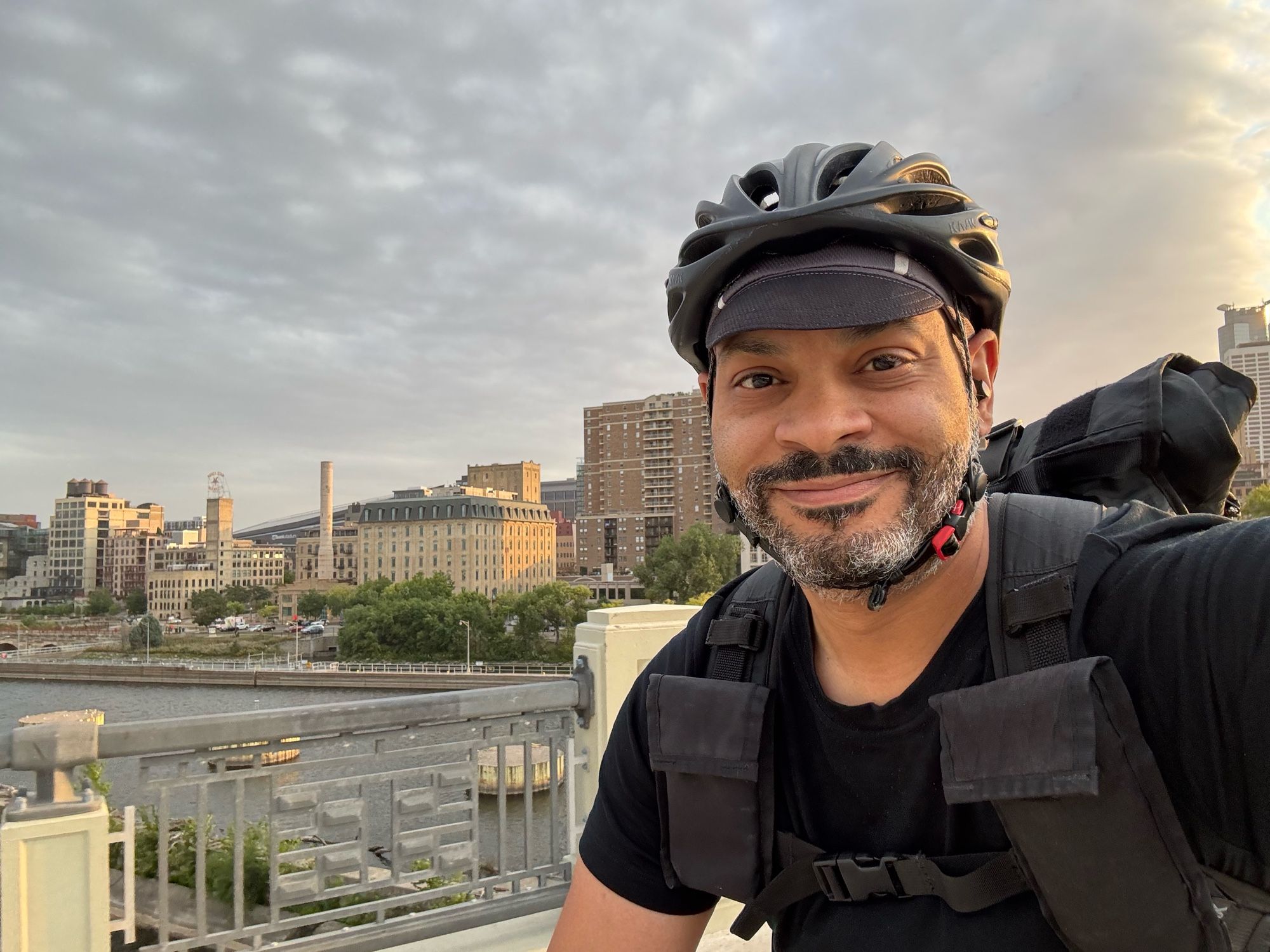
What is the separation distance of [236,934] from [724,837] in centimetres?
267

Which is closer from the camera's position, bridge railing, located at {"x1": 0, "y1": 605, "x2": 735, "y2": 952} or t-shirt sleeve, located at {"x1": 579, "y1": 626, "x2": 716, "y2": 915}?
t-shirt sleeve, located at {"x1": 579, "y1": 626, "x2": 716, "y2": 915}

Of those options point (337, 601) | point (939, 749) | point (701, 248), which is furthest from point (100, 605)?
point (939, 749)

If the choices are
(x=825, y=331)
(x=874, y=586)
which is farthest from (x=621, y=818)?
(x=825, y=331)

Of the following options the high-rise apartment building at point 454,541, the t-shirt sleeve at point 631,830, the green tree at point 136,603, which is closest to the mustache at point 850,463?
the t-shirt sleeve at point 631,830

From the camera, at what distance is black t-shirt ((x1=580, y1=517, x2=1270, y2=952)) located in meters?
0.95

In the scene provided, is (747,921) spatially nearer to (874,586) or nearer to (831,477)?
(874,586)

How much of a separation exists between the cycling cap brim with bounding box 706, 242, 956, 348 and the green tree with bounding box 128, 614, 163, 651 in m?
89.9

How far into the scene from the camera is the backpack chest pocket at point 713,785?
1.29 metres

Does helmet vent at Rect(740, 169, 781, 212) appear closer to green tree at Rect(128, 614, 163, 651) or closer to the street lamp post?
the street lamp post

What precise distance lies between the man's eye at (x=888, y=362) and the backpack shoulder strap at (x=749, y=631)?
0.41 metres

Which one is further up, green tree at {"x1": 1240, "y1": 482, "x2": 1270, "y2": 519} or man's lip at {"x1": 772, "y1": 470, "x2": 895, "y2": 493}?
green tree at {"x1": 1240, "y1": 482, "x2": 1270, "y2": 519}

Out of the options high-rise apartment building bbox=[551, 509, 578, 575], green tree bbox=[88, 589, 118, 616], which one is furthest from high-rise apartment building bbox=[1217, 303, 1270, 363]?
green tree bbox=[88, 589, 118, 616]

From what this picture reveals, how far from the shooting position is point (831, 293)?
1272 millimetres

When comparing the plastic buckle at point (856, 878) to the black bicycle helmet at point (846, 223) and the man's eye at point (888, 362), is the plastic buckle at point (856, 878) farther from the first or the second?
the black bicycle helmet at point (846, 223)
